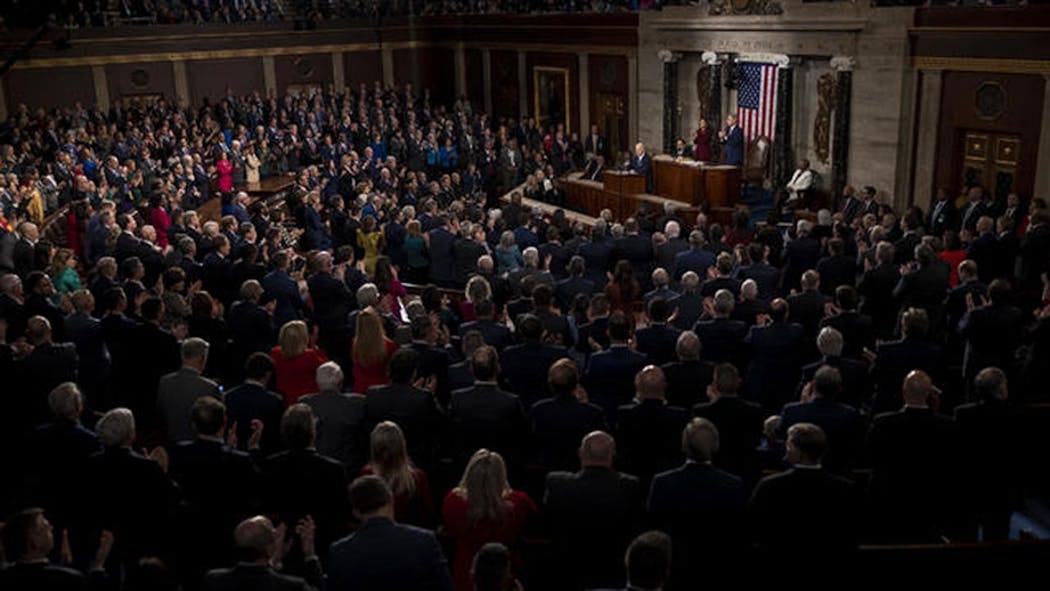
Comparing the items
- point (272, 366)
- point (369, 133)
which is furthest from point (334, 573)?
point (369, 133)

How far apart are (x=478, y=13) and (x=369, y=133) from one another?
264 inches

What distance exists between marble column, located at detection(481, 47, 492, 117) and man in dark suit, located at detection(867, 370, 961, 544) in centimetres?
2417

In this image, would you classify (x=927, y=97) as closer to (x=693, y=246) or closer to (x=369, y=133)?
(x=693, y=246)

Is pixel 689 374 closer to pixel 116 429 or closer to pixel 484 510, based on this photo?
pixel 484 510

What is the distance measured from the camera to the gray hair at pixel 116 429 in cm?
Answer: 520

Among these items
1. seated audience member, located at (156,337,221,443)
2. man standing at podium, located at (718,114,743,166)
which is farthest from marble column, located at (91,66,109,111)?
seated audience member, located at (156,337,221,443)

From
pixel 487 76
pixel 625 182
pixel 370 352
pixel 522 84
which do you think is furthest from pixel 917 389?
pixel 487 76

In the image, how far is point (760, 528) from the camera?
4734 millimetres

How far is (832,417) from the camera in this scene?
5.67 m

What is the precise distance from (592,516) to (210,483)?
7.07ft

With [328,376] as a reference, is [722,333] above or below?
below

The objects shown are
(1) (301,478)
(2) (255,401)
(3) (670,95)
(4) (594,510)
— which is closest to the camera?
(4) (594,510)

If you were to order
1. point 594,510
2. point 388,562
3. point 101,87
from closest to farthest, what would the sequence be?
1. point 388,562
2. point 594,510
3. point 101,87

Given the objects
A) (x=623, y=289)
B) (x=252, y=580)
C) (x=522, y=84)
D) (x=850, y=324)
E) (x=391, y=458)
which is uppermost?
(x=522, y=84)
